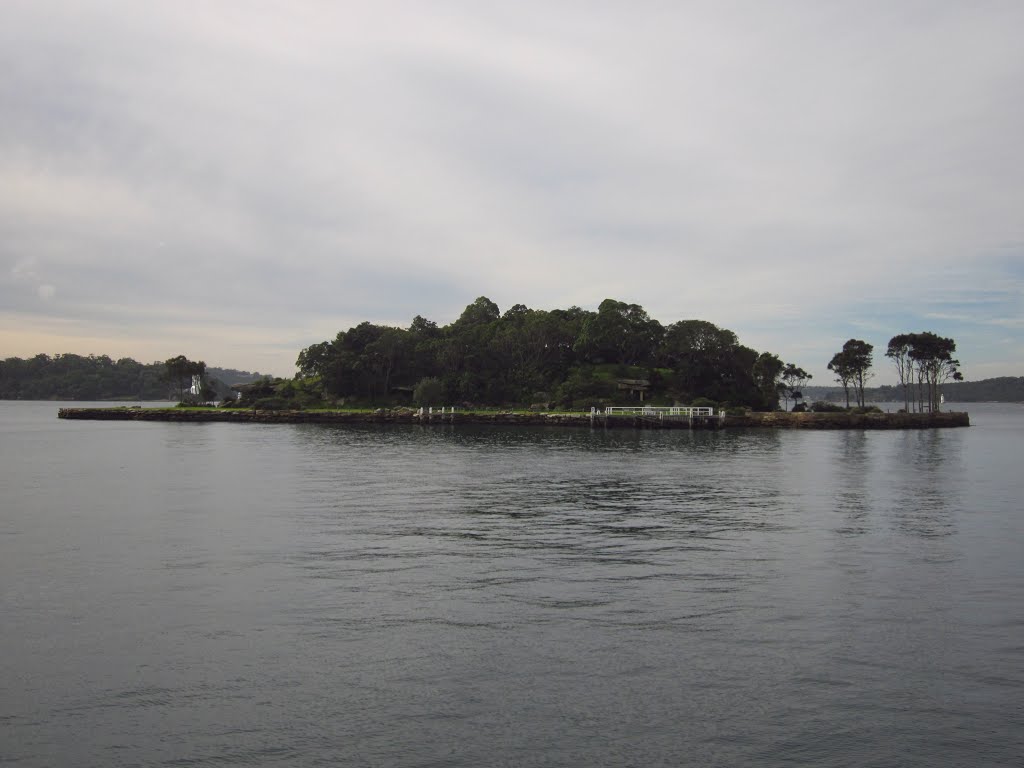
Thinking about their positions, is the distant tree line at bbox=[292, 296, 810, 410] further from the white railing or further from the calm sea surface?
the calm sea surface

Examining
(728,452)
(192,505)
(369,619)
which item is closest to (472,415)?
(728,452)

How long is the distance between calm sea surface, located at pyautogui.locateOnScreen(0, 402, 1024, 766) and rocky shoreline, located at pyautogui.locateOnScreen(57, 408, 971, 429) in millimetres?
73715

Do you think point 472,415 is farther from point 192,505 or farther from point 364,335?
point 192,505

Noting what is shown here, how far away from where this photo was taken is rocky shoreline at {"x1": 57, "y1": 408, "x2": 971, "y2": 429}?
111 m

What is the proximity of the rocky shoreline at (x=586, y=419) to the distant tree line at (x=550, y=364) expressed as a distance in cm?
1261

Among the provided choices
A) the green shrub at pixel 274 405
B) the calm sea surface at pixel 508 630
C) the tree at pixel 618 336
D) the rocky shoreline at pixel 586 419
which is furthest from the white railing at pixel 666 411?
the calm sea surface at pixel 508 630

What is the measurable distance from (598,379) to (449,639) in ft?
401

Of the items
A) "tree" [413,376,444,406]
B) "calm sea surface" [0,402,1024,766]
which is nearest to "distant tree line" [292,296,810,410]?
"tree" [413,376,444,406]

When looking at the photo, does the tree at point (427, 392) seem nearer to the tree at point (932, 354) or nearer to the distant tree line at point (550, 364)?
the distant tree line at point (550, 364)

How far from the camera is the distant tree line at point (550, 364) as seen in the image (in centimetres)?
13725

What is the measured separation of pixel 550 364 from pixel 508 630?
12957 centimetres

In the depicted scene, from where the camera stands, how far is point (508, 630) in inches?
625

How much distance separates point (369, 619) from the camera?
1662cm

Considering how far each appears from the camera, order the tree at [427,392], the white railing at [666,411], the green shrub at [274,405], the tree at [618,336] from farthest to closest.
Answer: the tree at [618,336] < the green shrub at [274,405] < the tree at [427,392] < the white railing at [666,411]
